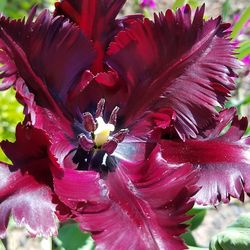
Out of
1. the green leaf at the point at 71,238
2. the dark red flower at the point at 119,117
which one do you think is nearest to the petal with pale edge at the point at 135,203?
the dark red flower at the point at 119,117

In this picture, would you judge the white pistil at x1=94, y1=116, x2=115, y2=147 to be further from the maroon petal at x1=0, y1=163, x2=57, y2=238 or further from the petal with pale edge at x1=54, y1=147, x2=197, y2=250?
the maroon petal at x1=0, y1=163, x2=57, y2=238

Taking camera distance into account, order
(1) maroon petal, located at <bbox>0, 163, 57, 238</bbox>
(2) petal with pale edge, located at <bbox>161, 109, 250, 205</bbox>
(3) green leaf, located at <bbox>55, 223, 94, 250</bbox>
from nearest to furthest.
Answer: (1) maroon petal, located at <bbox>0, 163, 57, 238</bbox> < (2) petal with pale edge, located at <bbox>161, 109, 250, 205</bbox> < (3) green leaf, located at <bbox>55, 223, 94, 250</bbox>

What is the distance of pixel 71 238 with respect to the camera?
4.31 ft

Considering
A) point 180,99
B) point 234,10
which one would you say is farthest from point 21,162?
point 234,10

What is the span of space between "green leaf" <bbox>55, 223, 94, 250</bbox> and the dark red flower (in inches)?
11.8

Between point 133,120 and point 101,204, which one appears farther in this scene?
point 133,120

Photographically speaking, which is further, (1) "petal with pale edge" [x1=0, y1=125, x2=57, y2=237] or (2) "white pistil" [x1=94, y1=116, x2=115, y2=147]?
(2) "white pistil" [x1=94, y1=116, x2=115, y2=147]

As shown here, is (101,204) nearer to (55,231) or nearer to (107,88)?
(55,231)

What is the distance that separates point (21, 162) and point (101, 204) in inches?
4.7

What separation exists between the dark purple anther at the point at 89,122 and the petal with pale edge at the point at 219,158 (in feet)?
0.36

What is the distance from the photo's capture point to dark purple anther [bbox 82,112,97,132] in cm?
103

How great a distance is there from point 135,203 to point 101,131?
15 centimetres

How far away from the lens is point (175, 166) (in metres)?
0.97

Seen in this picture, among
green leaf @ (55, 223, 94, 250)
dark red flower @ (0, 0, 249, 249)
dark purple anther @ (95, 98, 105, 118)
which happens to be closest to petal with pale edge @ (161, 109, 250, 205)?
dark red flower @ (0, 0, 249, 249)
